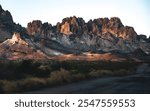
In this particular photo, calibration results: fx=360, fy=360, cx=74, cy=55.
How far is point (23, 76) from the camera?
4653 cm

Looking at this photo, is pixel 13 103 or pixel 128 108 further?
pixel 13 103

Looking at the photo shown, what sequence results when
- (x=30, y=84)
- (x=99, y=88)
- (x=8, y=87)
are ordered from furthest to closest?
(x=99, y=88)
(x=30, y=84)
(x=8, y=87)

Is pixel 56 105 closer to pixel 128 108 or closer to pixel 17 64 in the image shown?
pixel 128 108

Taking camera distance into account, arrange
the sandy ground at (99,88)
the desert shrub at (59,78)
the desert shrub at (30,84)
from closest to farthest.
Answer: the sandy ground at (99,88) → the desert shrub at (30,84) → the desert shrub at (59,78)

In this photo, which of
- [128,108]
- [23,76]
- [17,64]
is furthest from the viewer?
[17,64]

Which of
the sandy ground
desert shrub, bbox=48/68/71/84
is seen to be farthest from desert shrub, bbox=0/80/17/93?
desert shrub, bbox=48/68/71/84

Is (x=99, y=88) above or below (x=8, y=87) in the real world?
below

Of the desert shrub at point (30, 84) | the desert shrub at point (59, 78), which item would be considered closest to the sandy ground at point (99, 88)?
the desert shrub at point (30, 84)

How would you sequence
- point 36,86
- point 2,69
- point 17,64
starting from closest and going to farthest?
point 36,86
point 2,69
point 17,64

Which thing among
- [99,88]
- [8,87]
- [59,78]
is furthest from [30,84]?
[59,78]

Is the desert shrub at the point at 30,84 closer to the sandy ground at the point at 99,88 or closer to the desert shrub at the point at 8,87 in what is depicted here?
the desert shrub at the point at 8,87

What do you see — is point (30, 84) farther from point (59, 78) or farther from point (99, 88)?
point (59, 78)

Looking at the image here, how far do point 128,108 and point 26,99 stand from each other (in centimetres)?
632

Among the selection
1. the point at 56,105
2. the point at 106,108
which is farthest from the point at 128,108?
the point at 56,105
